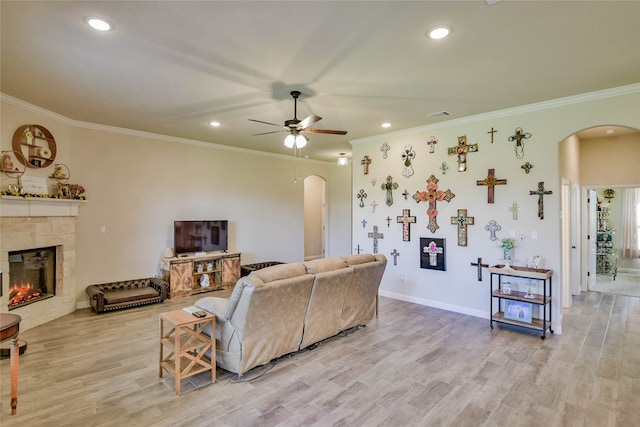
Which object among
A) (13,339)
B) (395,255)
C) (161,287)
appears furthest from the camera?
(395,255)

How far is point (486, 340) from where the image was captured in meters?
4.07

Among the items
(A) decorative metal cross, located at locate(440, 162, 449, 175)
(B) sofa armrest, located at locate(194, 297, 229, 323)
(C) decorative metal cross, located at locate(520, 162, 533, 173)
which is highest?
(A) decorative metal cross, located at locate(440, 162, 449, 175)

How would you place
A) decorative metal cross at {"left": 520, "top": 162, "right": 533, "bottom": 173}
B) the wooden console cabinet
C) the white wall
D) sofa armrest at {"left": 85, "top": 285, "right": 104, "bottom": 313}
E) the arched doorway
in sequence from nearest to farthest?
the white wall, decorative metal cross at {"left": 520, "top": 162, "right": 533, "bottom": 173}, sofa armrest at {"left": 85, "top": 285, "right": 104, "bottom": 313}, the wooden console cabinet, the arched doorway

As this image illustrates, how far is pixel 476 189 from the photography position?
499 centimetres

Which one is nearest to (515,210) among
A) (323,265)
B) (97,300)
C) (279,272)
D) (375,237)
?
(375,237)

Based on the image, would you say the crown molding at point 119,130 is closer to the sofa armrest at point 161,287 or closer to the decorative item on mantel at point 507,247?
the sofa armrest at point 161,287

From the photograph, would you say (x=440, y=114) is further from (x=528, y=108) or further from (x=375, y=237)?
(x=375, y=237)

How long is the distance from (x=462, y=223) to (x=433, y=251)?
660 millimetres

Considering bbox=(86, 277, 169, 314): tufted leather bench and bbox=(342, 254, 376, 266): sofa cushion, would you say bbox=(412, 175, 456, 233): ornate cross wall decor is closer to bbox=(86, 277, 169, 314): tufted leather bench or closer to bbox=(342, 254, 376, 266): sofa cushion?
bbox=(342, 254, 376, 266): sofa cushion

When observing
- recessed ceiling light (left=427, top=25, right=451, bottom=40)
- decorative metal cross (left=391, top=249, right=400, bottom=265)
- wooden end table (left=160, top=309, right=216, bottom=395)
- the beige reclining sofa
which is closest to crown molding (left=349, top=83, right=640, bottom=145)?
decorative metal cross (left=391, top=249, right=400, bottom=265)

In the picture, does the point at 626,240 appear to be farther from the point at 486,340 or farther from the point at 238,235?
the point at 238,235

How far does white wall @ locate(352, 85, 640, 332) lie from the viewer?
4234 mm

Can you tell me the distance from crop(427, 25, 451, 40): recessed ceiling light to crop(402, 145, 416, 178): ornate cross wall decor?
121 inches

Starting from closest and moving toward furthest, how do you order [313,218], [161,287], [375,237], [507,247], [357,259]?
[357,259] → [507,247] → [161,287] → [375,237] → [313,218]
